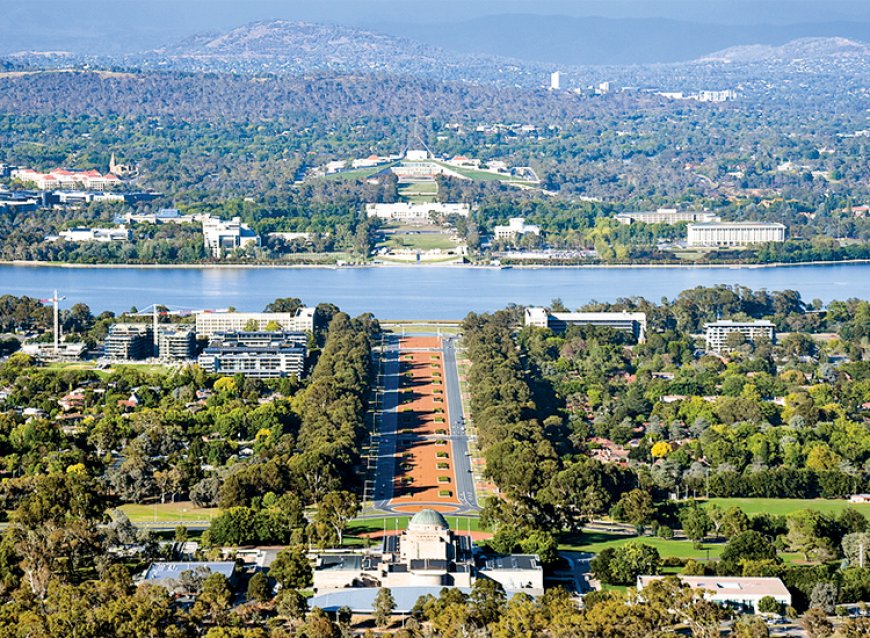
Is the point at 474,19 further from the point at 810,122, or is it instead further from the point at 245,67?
the point at 810,122

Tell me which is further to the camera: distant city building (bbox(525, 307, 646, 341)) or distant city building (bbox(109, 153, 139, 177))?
distant city building (bbox(109, 153, 139, 177))

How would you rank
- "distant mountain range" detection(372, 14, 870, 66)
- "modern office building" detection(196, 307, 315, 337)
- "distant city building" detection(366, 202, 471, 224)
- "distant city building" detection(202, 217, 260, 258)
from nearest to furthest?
"modern office building" detection(196, 307, 315, 337), "distant city building" detection(202, 217, 260, 258), "distant city building" detection(366, 202, 471, 224), "distant mountain range" detection(372, 14, 870, 66)

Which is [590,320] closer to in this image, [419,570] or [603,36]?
[419,570]

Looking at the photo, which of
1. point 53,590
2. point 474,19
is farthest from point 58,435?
Answer: point 474,19

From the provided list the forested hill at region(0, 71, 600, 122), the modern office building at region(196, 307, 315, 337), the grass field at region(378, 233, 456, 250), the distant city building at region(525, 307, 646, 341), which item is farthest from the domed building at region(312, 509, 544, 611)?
the forested hill at region(0, 71, 600, 122)

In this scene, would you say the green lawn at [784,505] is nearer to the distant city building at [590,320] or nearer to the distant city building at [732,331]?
the distant city building at [732,331]

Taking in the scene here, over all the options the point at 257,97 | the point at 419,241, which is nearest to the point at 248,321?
the point at 419,241

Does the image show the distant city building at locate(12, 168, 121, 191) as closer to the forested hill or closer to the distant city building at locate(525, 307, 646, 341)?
the forested hill

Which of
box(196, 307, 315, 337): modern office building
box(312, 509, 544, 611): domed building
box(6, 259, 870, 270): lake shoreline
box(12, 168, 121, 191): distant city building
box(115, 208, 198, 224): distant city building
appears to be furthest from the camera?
→ box(12, 168, 121, 191): distant city building
